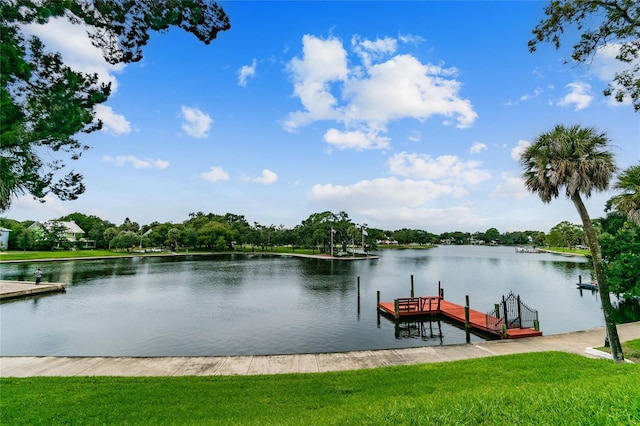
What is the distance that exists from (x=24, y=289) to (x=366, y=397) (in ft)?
104

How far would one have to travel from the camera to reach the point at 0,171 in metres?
5.49

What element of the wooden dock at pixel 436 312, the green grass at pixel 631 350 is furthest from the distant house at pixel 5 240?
the green grass at pixel 631 350

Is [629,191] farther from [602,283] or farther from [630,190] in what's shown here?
[602,283]

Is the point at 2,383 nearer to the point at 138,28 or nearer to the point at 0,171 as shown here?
the point at 0,171

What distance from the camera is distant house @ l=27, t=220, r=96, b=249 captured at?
75.5 metres

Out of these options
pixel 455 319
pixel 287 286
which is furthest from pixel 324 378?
pixel 287 286

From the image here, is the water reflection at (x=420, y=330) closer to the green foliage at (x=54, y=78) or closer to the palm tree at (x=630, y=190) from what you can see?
the palm tree at (x=630, y=190)

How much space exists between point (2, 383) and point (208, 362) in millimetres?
5271

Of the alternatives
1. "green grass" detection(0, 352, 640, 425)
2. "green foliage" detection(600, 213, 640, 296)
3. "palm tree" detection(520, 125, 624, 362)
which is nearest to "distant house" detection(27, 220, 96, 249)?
"green grass" detection(0, 352, 640, 425)

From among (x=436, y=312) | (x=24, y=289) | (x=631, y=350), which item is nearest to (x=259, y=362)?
(x=631, y=350)

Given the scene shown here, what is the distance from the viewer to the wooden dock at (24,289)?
25.5 m

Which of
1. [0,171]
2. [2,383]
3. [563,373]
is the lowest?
[2,383]

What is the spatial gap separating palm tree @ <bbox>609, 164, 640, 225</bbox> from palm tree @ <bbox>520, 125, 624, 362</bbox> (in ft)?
7.55

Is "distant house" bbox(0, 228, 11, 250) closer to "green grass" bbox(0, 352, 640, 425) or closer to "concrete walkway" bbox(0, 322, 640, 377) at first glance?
"concrete walkway" bbox(0, 322, 640, 377)
